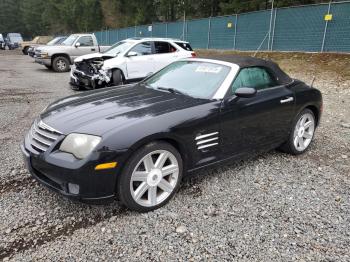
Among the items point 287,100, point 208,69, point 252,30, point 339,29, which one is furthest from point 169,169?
point 252,30

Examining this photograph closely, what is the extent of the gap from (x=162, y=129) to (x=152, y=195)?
68cm

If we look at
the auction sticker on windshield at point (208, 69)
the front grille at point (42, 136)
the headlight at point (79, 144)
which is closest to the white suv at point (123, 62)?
the auction sticker on windshield at point (208, 69)

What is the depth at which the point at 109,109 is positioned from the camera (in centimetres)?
328

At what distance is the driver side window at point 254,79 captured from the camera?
3820 mm

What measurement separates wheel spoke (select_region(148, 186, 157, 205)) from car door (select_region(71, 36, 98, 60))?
518 inches

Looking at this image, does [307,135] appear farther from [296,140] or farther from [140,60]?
[140,60]

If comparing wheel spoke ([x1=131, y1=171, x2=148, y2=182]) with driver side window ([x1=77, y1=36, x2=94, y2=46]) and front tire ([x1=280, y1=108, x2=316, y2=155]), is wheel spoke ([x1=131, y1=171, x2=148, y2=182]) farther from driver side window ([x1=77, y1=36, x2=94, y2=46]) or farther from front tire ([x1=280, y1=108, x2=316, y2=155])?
driver side window ([x1=77, y1=36, x2=94, y2=46])

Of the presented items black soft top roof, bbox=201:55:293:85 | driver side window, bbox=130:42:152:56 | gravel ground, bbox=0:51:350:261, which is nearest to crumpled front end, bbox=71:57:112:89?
driver side window, bbox=130:42:152:56

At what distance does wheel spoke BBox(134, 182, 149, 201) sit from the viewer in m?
2.99

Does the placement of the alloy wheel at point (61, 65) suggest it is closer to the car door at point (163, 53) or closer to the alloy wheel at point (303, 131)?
the car door at point (163, 53)

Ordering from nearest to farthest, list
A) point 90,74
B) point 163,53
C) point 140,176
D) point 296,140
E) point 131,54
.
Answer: point 140,176
point 296,140
point 90,74
point 131,54
point 163,53

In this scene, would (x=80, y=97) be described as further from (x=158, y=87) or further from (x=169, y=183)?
(x=169, y=183)

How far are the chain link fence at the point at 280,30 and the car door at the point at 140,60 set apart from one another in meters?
8.06

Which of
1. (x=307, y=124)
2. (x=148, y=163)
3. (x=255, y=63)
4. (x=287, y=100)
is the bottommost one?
(x=307, y=124)
